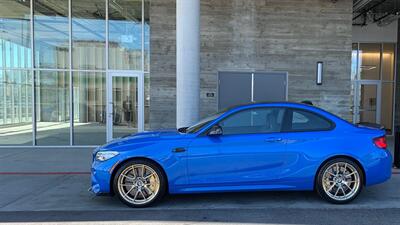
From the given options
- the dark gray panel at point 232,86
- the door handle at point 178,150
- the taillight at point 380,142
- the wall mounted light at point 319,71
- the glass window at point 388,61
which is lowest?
the door handle at point 178,150

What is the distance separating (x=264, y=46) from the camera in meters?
12.2

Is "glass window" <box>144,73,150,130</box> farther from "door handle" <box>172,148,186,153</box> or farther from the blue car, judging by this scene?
"door handle" <box>172,148,186,153</box>

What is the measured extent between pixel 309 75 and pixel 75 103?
763 centimetres

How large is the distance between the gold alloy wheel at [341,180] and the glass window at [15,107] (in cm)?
1000

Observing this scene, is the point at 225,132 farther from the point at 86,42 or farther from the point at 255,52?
the point at 86,42

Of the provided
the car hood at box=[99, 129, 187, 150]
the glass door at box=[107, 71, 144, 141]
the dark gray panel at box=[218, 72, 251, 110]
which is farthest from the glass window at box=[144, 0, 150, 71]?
the car hood at box=[99, 129, 187, 150]

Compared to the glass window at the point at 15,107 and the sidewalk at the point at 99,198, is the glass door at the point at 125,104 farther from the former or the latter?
the sidewalk at the point at 99,198

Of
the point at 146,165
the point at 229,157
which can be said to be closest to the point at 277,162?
the point at 229,157

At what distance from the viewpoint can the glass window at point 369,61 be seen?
16.3 metres

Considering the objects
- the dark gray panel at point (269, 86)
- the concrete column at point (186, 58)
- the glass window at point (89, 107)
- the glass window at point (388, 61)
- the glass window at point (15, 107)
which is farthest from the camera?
the glass window at point (388, 61)

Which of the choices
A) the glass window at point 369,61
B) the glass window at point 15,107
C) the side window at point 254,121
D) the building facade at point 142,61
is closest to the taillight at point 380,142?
the side window at point 254,121

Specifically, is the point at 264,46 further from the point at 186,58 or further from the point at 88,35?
the point at 88,35

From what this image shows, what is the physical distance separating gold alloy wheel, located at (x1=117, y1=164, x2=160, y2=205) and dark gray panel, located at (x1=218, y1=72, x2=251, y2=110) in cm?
671

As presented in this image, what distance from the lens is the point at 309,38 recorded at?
1238 cm
